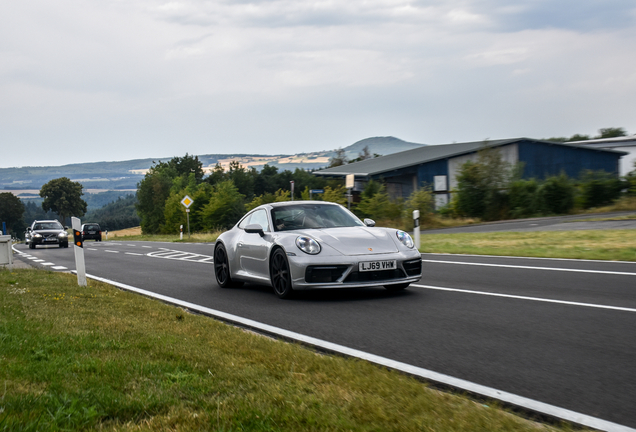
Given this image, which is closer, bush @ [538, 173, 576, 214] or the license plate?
the license plate

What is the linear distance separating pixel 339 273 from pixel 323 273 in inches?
7.8

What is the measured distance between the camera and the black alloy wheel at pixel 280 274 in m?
8.06

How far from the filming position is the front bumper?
7652mm

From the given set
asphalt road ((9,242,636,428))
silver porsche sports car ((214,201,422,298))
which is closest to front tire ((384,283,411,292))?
silver porsche sports car ((214,201,422,298))

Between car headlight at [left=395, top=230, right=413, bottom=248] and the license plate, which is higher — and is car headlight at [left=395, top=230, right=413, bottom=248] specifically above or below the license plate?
above

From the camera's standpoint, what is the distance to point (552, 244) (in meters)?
15.6

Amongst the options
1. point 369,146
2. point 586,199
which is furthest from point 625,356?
point 369,146

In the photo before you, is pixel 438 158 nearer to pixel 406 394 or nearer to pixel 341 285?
pixel 341 285

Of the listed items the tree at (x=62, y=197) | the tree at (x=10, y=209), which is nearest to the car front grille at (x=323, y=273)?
the tree at (x=62, y=197)

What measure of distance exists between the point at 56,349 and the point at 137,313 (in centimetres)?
228

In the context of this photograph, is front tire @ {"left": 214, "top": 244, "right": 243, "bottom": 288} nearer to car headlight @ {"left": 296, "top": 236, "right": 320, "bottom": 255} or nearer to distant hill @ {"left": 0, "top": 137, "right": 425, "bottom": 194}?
car headlight @ {"left": 296, "top": 236, "right": 320, "bottom": 255}

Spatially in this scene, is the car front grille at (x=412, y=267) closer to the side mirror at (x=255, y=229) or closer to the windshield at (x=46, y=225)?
the side mirror at (x=255, y=229)

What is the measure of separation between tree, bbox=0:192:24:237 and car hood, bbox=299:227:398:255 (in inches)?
4696

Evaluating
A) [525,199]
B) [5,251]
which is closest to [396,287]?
[5,251]
